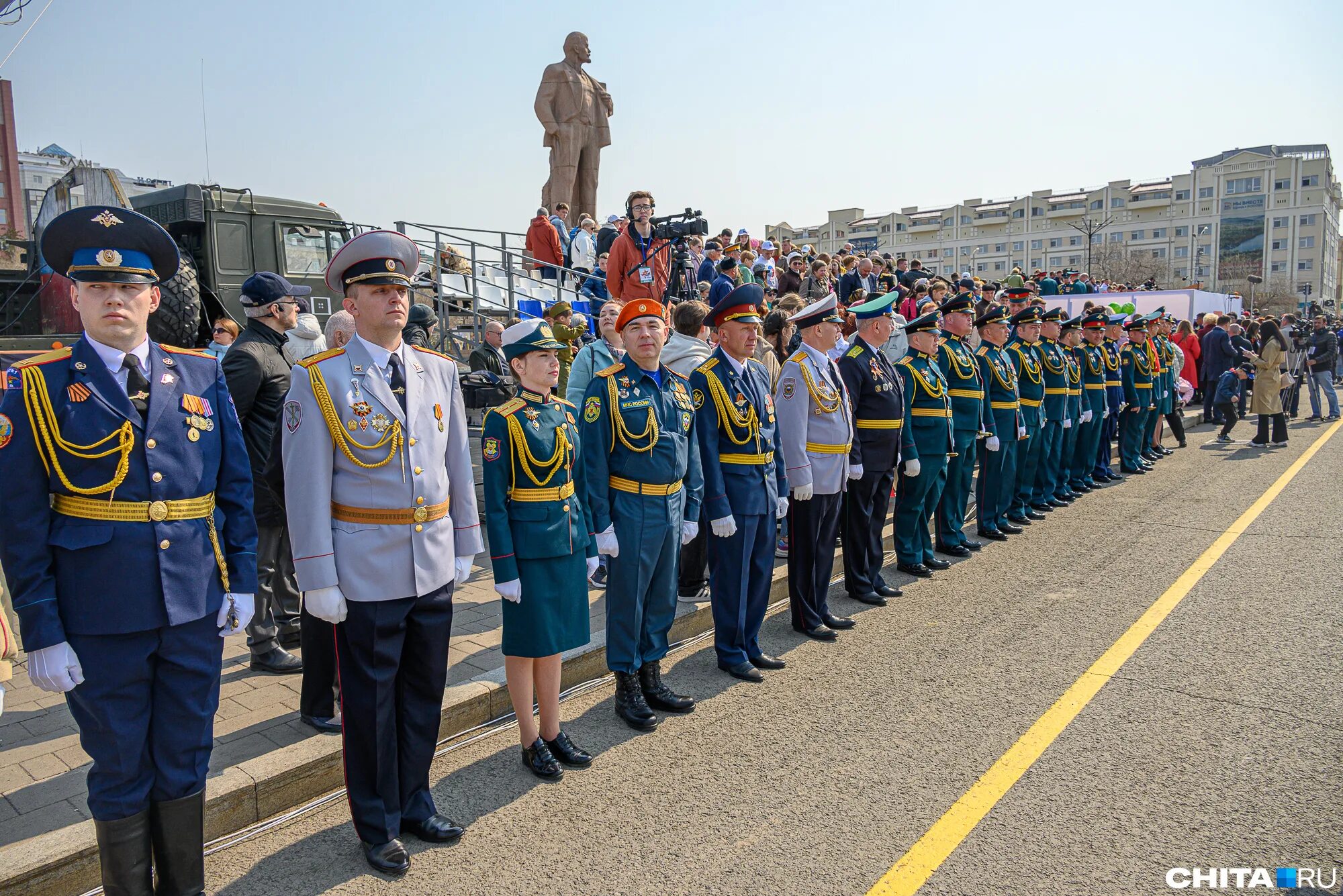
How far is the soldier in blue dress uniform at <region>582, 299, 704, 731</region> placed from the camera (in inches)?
174

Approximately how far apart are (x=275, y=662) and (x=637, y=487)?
2.24 m

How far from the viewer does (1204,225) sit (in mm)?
97188

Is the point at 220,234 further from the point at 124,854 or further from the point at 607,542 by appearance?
the point at 124,854

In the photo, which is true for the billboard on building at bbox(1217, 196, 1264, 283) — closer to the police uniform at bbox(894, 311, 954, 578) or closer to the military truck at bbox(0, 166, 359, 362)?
the military truck at bbox(0, 166, 359, 362)

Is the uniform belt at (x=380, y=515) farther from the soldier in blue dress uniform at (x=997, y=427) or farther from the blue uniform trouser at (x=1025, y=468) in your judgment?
the blue uniform trouser at (x=1025, y=468)

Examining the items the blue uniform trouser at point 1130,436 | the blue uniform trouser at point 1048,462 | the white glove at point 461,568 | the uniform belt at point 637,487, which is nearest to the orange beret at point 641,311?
the uniform belt at point 637,487

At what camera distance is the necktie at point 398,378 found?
131 inches

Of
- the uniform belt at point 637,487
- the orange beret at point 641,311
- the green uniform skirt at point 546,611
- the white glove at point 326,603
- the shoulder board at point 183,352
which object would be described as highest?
the orange beret at point 641,311

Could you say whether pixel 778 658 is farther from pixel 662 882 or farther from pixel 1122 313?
pixel 1122 313

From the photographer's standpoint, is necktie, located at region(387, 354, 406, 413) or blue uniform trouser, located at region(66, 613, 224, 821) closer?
blue uniform trouser, located at region(66, 613, 224, 821)

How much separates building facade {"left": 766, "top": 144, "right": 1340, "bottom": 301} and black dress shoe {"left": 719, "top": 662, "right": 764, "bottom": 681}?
89592mm

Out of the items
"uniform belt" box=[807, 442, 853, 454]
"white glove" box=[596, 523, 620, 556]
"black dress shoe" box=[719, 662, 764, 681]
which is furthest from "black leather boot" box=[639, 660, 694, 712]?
A: "uniform belt" box=[807, 442, 853, 454]

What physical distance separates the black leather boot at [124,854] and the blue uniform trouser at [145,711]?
3 centimetres

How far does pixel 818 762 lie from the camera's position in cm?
394
